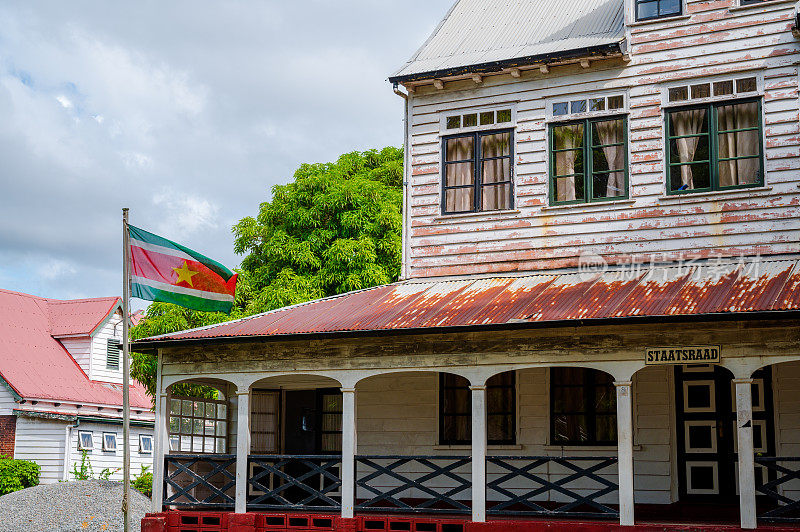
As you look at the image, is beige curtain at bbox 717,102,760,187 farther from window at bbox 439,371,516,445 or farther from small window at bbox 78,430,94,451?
small window at bbox 78,430,94,451

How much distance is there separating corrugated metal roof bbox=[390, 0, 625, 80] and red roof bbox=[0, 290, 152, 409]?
58.6 ft

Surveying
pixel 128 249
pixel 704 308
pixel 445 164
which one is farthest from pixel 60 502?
pixel 704 308

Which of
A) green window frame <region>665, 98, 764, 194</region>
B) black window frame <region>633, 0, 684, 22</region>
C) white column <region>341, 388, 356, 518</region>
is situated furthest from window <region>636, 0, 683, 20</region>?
white column <region>341, 388, 356, 518</region>

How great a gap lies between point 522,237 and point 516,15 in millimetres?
4700

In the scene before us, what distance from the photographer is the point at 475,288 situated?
16.0 m

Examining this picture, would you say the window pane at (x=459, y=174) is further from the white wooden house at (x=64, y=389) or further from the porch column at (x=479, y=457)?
the white wooden house at (x=64, y=389)

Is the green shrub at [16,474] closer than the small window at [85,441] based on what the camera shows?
Yes

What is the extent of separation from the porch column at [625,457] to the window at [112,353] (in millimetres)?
24632

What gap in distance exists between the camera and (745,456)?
12.3 metres

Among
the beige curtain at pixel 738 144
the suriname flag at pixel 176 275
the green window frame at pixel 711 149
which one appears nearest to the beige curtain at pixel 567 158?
the green window frame at pixel 711 149

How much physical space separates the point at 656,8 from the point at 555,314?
6.18 meters

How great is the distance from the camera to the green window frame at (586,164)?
52.4 ft

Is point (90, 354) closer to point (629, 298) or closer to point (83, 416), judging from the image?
point (83, 416)

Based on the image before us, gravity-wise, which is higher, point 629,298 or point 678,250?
point 678,250
